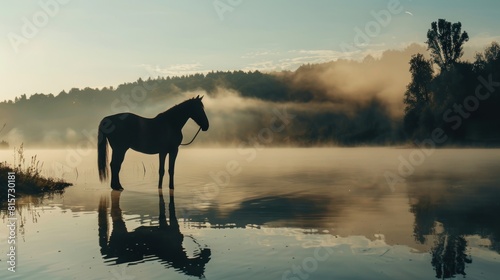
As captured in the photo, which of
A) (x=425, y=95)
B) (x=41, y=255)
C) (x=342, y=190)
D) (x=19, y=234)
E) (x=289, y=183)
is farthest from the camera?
(x=425, y=95)

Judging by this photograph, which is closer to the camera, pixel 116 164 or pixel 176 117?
pixel 116 164

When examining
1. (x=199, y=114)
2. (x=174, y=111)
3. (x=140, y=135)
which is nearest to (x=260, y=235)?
(x=199, y=114)

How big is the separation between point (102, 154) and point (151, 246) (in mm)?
12080

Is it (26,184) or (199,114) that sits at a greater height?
(199,114)

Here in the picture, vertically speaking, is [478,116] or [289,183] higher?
[478,116]

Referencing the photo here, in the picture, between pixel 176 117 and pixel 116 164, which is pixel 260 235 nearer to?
pixel 176 117

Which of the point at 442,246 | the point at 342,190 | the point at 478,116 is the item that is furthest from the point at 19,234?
the point at 478,116

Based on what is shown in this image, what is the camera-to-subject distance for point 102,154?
67.3ft

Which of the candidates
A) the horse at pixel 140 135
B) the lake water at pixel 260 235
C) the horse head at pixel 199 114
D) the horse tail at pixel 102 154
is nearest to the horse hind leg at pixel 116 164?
the horse at pixel 140 135

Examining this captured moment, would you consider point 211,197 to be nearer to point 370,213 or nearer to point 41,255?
point 370,213

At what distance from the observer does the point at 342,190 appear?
19094mm

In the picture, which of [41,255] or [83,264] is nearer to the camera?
[83,264]

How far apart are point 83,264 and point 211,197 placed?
30.7 feet

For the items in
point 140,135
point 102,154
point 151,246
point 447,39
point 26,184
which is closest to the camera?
point 151,246
